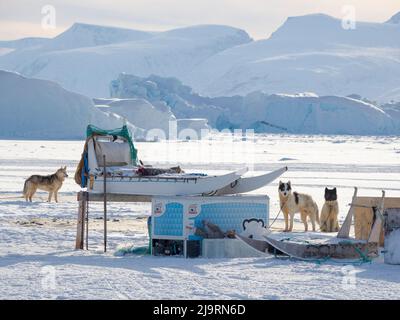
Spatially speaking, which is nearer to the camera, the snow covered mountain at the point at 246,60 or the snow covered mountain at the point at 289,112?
the snow covered mountain at the point at 289,112

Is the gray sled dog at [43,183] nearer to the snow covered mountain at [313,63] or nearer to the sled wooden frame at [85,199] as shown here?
the sled wooden frame at [85,199]

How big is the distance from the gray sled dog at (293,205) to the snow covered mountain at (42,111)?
32.6m

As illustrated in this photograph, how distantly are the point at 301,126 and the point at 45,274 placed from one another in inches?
2226

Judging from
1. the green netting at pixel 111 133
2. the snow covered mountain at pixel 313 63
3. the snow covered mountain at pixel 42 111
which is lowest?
the green netting at pixel 111 133

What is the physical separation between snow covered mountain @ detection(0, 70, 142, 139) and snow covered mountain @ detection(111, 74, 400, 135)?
53.0 ft

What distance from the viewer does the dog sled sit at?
10367 millimetres

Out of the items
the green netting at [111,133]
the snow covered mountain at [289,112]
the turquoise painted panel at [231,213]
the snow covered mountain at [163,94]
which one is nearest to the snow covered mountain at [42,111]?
the snow covered mountain at [289,112]

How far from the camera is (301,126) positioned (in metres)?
63.9

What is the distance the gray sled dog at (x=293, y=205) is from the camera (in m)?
11.1

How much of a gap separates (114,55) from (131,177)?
460ft

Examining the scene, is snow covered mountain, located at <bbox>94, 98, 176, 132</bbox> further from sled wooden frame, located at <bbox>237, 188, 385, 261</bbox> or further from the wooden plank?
sled wooden frame, located at <bbox>237, 188, 385, 261</bbox>

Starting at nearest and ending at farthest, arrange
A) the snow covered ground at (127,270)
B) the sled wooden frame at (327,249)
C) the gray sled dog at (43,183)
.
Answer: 1. the snow covered ground at (127,270)
2. the sled wooden frame at (327,249)
3. the gray sled dog at (43,183)

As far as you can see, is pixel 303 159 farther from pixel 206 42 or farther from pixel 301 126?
pixel 206 42

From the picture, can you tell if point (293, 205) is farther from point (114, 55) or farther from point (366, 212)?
point (114, 55)
